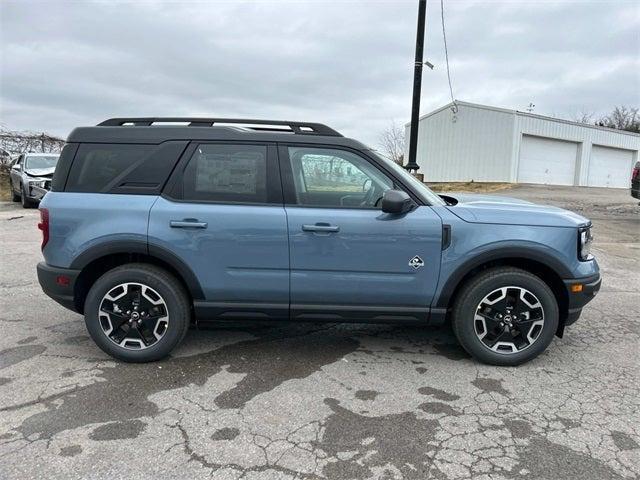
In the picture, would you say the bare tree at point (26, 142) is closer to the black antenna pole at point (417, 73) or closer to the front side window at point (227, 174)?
the black antenna pole at point (417, 73)

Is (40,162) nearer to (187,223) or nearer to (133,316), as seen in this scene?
(133,316)

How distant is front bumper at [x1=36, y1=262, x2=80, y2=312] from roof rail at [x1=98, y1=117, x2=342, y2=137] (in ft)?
3.96

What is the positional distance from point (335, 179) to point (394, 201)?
0.58 meters

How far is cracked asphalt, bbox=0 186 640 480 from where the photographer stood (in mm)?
2666

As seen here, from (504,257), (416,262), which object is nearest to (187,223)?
(416,262)

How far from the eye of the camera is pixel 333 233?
3.73m

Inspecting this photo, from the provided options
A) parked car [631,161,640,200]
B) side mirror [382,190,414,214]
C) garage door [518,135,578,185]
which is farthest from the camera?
garage door [518,135,578,185]

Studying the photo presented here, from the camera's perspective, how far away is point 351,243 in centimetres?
373

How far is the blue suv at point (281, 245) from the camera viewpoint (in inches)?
148

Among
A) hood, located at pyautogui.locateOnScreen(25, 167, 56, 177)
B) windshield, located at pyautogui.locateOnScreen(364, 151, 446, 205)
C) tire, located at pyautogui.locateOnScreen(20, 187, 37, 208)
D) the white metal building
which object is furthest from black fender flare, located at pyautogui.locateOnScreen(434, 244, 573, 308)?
the white metal building

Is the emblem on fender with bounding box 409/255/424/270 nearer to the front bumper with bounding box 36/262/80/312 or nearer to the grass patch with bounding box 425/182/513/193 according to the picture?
the front bumper with bounding box 36/262/80/312

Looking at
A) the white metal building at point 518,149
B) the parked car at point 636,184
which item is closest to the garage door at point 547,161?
the white metal building at point 518,149

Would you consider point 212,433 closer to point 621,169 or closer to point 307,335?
point 307,335

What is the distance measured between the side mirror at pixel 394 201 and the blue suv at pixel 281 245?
0.16ft
